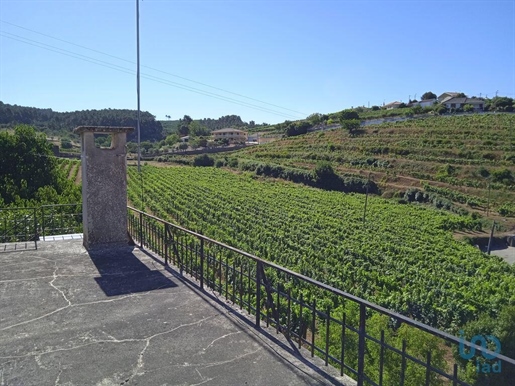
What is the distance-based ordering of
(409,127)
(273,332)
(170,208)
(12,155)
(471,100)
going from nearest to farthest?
(273,332)
(12,155)
(170,208)
(409,127)
(471,100)

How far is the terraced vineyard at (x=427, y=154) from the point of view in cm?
5212

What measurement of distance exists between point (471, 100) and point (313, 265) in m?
99.3

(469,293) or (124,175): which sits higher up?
(124,175)

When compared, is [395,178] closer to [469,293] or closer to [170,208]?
[170,208]

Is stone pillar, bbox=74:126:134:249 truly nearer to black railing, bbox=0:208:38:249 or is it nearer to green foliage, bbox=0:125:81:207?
black railing, bbox=0:208:38:249

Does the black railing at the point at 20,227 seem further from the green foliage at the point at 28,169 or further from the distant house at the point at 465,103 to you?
the distant house at the point at 465,103

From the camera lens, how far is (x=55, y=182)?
31.1 metres

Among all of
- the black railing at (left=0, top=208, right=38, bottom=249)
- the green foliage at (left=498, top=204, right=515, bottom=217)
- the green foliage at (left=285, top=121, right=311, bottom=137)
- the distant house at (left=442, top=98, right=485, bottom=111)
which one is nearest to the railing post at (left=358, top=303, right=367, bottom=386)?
the black railing at (left=0, top=208, right=38, bottom=249)

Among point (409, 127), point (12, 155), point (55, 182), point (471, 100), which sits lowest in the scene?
point (55, 182)

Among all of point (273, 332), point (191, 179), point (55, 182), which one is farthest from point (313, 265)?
point (191, 179)

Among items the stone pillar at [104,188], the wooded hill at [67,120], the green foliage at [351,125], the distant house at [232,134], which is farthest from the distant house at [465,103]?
the stone pillar at [104,188]

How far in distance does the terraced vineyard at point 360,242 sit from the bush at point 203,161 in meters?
30.5

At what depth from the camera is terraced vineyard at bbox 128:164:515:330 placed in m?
17.1

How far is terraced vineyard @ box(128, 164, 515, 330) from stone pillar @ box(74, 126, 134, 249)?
445 inches
